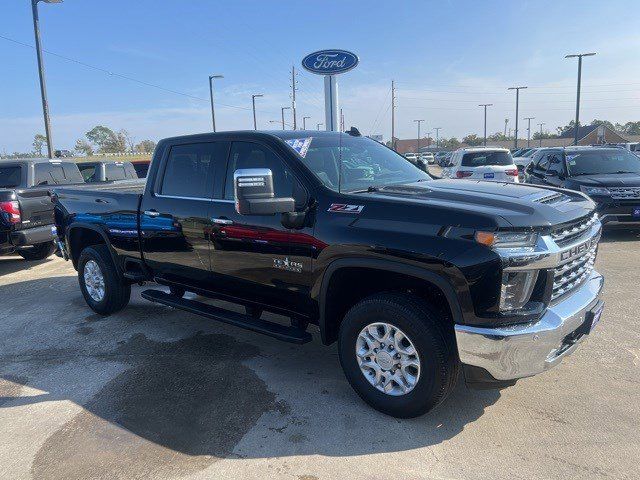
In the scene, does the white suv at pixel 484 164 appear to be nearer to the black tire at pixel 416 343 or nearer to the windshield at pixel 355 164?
the windshield at pixel 355 164

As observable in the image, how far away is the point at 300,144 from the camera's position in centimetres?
391

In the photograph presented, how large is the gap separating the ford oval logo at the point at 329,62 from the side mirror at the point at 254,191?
11.8 metres

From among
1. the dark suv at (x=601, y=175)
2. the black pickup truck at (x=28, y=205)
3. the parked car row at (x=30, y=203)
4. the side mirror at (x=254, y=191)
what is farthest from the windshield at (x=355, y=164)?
→ the dark suv at (x=601, y=175)

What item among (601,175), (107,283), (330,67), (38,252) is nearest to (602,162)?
(601,175)

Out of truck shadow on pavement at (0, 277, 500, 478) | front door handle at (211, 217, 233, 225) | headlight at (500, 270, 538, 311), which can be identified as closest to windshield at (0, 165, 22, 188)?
truck shadow on pavement at (0, 277, 500, 478)

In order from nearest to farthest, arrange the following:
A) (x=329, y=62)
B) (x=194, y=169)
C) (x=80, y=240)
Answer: (x=194, y=169), (x=80, y=240), (x=329, y=62)

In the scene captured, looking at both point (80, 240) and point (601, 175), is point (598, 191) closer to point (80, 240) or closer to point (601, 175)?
point (601, 175)

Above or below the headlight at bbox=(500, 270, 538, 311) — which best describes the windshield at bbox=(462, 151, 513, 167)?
above

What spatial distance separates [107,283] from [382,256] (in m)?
3.75

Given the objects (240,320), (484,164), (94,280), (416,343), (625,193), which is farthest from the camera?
(484,164)

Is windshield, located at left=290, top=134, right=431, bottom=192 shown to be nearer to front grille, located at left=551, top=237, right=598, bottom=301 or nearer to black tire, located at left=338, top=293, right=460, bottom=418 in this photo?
black tire, located at left=338, top=293, right=460, bottom=418

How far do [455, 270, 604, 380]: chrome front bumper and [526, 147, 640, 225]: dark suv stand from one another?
243 inches

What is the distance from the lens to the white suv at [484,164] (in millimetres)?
12406

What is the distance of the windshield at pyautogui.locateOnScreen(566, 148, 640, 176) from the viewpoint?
31.7 feet
